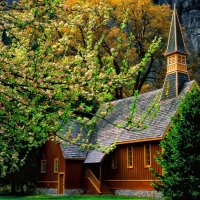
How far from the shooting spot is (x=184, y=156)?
13617mm

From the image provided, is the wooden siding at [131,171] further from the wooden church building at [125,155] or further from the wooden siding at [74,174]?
the wooden siding at [74,174]

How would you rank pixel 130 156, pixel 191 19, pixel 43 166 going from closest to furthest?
pixel 130 156 < pixel 43 166 < pixel 191 19

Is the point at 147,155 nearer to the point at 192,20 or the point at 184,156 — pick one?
the point at 184,156

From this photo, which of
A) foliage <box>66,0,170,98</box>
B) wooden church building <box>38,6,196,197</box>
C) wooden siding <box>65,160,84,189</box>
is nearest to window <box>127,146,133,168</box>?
wooden church building <box>38,6,196,197</box>

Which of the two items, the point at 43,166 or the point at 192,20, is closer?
the point at 43,166

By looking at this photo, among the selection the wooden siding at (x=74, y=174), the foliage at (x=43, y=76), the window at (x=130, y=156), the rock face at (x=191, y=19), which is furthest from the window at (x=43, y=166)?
the foliage at (x=43, y=76)

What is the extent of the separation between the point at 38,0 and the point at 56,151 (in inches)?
1076

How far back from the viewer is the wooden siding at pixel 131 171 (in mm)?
25489

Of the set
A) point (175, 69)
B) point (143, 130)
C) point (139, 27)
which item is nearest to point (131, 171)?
point (143, 130)

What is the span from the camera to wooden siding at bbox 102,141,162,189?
25.5 metres

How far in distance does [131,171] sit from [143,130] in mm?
3201

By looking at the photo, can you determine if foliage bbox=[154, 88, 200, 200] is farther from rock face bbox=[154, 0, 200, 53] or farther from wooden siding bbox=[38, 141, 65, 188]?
rock face bbox=[154, 0, 200, 53]

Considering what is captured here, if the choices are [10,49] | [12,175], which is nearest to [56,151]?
[12,175]

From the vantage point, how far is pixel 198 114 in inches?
547
